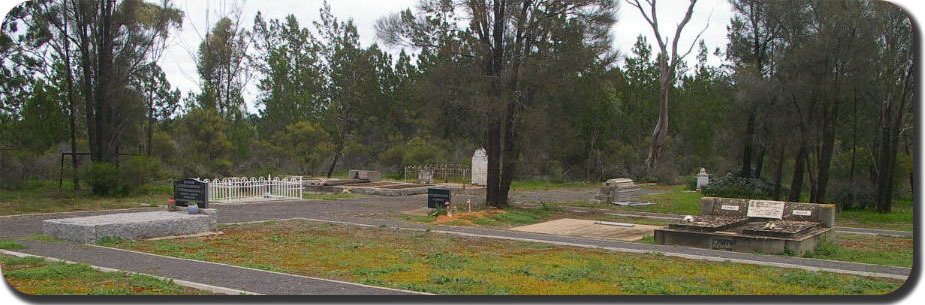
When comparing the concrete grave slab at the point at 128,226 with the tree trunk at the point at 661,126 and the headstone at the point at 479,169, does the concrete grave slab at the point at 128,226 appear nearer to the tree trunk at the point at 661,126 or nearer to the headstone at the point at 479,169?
the headstone at the point at 479,169

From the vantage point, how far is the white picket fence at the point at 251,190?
71.3 ft

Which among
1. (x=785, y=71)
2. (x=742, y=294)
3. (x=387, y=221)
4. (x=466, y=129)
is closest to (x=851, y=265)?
(x=742, y=294)

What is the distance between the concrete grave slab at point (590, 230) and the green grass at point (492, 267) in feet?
8.07

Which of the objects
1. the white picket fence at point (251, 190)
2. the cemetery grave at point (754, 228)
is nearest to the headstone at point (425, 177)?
the white picket fence at point (251, 190)

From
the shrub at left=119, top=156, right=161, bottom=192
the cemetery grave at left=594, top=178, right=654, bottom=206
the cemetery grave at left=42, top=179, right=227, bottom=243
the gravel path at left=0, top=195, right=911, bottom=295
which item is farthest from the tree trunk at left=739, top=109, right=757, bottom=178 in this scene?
the shrub at left=119, top=156, right=161, bottom=192

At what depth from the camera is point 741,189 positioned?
91.1ft

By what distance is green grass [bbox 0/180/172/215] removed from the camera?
683 inches

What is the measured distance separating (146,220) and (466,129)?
3240cm

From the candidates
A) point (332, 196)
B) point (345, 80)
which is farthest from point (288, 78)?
point (332, 196)

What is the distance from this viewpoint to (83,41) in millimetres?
22031

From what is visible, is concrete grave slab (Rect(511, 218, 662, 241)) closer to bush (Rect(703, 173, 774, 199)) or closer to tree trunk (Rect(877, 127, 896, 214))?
tree trunk (Rect(877, 127, 896, 214))

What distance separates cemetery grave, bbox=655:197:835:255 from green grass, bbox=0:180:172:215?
543 inches

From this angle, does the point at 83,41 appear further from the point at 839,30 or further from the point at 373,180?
the point at 839,30

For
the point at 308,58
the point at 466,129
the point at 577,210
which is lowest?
the point at 577,210
